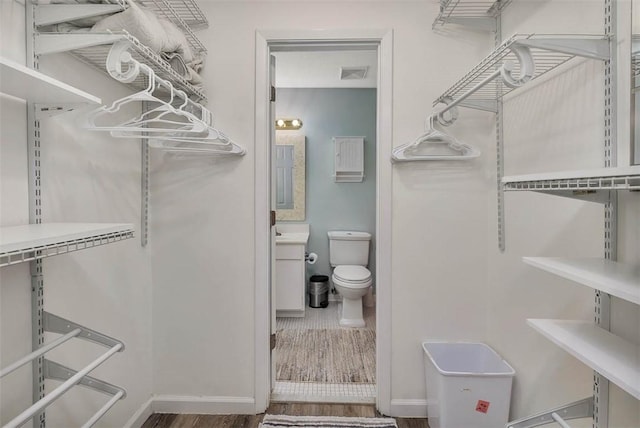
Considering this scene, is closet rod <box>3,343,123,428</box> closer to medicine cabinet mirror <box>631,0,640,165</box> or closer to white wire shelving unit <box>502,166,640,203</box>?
white wire shelving unit <box>502,166,640,203</box>

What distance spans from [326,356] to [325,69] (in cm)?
252

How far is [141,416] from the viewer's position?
5.49 feet

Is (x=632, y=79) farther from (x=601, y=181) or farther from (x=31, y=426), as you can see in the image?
(x=31, y=426)

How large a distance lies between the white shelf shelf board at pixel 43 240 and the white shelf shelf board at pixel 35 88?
1.22 ft

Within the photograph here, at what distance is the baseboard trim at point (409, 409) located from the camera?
1.74 meters

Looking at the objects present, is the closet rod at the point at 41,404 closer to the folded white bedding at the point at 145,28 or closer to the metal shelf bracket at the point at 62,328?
the metal shelf bracket at the point at 62,328

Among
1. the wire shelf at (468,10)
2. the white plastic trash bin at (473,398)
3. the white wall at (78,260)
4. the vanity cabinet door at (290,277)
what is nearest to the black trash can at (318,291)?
the vanity cabinet door at (290,277)

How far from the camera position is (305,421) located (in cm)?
170

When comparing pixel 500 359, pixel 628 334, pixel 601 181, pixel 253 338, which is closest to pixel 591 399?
pixel 628 334

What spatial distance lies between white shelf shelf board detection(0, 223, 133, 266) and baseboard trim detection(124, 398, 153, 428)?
1169 mm

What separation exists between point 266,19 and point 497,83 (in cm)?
126

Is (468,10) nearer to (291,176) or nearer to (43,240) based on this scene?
(43,240)

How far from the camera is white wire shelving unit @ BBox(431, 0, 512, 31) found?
62.7 inches

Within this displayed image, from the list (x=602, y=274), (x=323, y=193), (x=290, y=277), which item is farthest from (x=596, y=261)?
(x=323, y=193)
